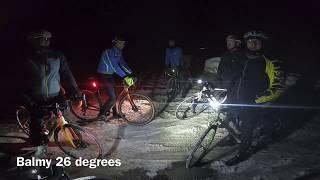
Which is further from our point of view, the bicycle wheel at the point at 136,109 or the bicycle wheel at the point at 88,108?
the bicycle wheel at the point at 88,108

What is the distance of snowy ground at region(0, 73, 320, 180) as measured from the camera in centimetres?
635

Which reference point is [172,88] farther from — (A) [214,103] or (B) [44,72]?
(B) [44,72]

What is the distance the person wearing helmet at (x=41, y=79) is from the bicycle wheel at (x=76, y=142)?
36 centimetres

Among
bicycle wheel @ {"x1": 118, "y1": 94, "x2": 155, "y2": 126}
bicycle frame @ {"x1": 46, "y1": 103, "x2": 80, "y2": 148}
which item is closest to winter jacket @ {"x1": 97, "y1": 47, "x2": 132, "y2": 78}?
bicycle wheel @ {"x1": 118, "y1": 94, "x2": 155, "y2": 126}

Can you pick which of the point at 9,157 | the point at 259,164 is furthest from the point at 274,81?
the point at 9,157

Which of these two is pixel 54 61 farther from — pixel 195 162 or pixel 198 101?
pixel 198 101

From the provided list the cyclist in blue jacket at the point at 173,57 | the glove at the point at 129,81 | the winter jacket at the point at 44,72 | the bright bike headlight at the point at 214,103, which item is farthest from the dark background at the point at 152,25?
the winter jacket at the point at 44,72

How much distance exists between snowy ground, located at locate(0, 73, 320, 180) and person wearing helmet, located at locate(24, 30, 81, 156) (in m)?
0.92

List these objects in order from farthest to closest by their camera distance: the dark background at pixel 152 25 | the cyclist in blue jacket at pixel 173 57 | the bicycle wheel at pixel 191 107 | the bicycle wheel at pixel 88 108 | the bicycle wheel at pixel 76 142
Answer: the dark background at pixel 152 25 < the cyclist in blue jacket at pixel 173 57 < the bicycle wheel at pixel 191 107 < the bicycle wheel at pixel 88 108 < the bicycle wheel at pixel 76 142

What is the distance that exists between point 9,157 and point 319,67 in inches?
685

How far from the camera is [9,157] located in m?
7.07

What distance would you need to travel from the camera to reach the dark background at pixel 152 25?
30047mm

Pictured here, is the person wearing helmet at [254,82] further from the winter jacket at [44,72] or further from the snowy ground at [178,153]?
the winter jacket at [44,72]

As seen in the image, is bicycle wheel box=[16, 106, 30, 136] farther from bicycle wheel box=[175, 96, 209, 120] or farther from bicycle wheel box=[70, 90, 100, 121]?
bicycle wheel box=[175, 96, 209, 120]
